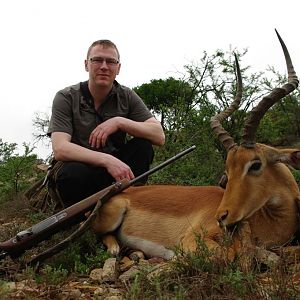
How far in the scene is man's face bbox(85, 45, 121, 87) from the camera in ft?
18.5

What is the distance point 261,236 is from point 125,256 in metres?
1.23

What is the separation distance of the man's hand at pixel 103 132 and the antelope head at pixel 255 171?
1.23 metres

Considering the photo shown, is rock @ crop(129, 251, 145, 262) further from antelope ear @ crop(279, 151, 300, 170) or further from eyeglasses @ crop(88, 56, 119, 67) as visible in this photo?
eyeglasses @ crop(88, 56, 119, 67)

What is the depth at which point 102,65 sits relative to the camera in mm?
5641

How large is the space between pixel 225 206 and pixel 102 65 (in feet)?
7.37

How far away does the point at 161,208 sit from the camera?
4.99 meters

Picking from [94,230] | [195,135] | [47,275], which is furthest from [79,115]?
[195,135]

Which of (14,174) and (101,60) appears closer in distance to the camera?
(101,60)

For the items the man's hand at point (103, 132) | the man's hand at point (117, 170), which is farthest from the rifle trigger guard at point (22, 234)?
the man's hand at point (103, 132)

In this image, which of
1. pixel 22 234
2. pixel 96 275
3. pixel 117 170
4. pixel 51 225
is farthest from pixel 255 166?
pixel 22 234

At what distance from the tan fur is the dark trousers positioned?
0.36 metres

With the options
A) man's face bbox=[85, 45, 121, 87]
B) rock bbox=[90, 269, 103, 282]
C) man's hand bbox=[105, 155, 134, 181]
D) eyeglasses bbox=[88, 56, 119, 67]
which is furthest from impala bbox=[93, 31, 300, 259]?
eyeglasses bbox=[88, 56, 119, 67]

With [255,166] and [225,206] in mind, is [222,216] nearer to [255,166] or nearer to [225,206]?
[225,206]

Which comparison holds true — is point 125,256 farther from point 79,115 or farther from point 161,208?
point 79,115
